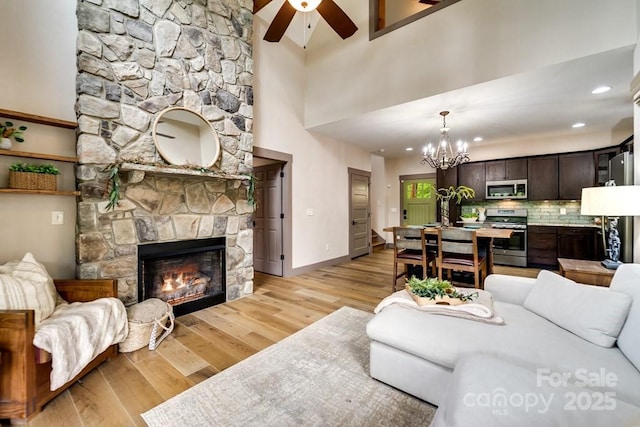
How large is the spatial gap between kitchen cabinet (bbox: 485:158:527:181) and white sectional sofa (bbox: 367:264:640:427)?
4289 millimetres

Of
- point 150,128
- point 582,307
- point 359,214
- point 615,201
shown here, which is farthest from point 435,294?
point 359,214

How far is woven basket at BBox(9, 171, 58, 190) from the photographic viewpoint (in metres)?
2.06

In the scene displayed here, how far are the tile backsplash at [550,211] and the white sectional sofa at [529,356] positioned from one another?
4.46 m

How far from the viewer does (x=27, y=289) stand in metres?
1.76

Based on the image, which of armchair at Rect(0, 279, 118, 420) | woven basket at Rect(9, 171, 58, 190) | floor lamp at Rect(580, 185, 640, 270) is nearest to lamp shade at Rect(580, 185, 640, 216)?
floor lamp at Rect(580, 185, 640, 270)

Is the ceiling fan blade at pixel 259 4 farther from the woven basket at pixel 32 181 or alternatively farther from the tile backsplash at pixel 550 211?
the tile backsplash at pixel 550 211

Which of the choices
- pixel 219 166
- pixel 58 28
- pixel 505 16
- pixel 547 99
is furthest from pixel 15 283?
pixel 547 99

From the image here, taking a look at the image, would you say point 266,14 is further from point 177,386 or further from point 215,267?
point 177,386

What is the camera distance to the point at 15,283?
1744mm

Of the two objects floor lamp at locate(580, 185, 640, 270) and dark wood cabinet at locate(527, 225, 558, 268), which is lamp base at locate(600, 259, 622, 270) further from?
dark wood cabinet at locate(527, 225, 558, 268)

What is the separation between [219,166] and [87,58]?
1.47m

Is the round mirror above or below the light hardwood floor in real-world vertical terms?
above

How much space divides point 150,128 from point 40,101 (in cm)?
82

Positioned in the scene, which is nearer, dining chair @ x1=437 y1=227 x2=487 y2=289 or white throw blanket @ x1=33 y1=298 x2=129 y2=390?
white throw blanket @ x1=33 y1=298 x2=129 y2=390
